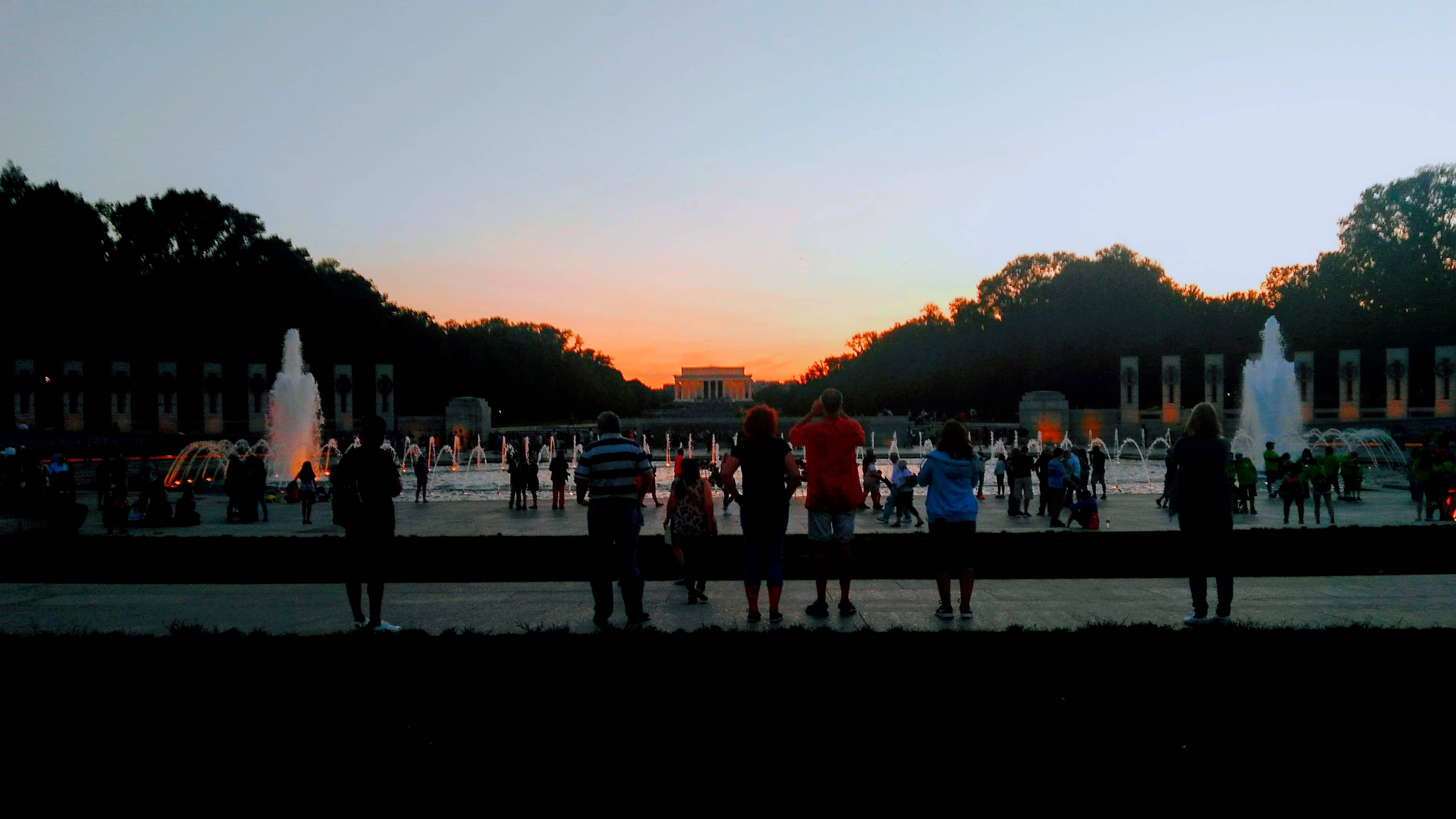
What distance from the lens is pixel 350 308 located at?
71000 millimetres

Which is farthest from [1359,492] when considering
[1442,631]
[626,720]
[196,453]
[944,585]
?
[196,453]

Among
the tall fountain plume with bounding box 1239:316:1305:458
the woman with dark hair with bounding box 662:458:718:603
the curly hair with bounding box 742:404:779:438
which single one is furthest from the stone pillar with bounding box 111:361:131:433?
the tall fountain plume with bounding box 1239:316:1305:458

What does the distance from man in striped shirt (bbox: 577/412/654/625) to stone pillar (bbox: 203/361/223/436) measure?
4758cm

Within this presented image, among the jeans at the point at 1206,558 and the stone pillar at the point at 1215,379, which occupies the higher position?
the stone pillar at the point at 1215,379

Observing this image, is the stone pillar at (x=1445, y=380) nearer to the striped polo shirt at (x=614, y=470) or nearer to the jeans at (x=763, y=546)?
the jeans at (x=763, y=546)

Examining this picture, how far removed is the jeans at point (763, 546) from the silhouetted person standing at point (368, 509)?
2792 mm

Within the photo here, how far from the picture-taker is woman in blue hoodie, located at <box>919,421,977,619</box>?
7566 millimetres

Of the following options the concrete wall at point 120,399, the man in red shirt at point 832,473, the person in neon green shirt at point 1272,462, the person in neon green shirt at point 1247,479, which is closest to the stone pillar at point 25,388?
the concrete wall at point 120,399

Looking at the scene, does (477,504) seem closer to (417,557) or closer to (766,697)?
(417,557)

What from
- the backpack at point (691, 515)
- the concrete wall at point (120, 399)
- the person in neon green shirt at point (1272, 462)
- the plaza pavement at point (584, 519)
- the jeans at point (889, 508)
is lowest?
the plaza pavement at point (584, 519)

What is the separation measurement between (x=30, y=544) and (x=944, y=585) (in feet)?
43.8

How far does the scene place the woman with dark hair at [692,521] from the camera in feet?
28.3

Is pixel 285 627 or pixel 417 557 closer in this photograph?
pixel 285 627

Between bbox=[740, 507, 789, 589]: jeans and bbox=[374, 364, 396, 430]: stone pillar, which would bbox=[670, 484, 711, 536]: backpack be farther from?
bbox=[374, 364, 396, 430]: stone pillar
